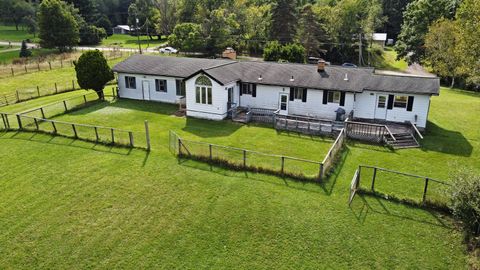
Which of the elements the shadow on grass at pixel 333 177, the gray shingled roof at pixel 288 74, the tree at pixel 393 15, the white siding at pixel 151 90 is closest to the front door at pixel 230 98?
the gray shingled roof at pixel 288 74

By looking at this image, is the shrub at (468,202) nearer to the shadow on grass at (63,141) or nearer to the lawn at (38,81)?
the shadow on grass at (63,141)

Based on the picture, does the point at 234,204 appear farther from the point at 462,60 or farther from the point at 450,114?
the point at 462,60

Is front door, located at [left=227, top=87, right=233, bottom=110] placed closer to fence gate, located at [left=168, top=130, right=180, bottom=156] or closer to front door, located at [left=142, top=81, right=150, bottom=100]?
fence gate, located at [left=168, top=130, right=180, bottom=156]

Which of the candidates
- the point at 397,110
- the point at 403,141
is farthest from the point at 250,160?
the point at 397,110

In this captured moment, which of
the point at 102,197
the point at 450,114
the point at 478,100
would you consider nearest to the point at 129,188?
the point at 102,197

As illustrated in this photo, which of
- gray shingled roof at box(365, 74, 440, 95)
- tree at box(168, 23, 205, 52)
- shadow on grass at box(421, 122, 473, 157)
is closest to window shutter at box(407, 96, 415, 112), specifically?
gray shingled roof at box(365, 74, 440, 95)

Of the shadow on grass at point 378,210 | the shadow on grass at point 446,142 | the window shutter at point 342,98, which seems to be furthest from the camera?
the window shutter at point 342,98
